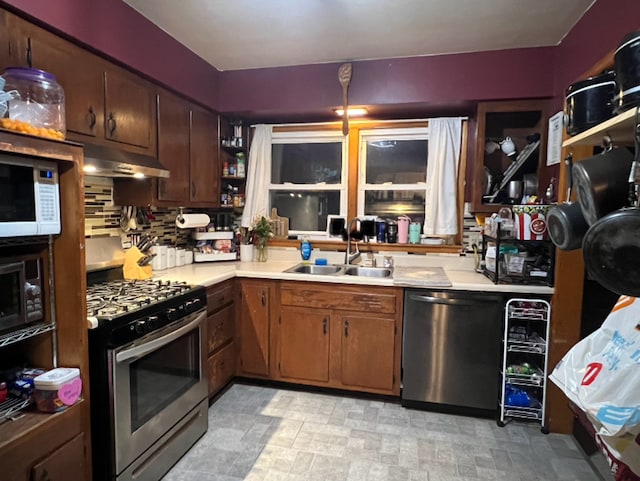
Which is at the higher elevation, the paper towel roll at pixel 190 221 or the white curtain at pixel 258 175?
the white curtain at pixel 258 175

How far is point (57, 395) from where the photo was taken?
1421 mm

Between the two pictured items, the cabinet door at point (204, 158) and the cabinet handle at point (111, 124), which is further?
the cabinet door at point (204, 158)

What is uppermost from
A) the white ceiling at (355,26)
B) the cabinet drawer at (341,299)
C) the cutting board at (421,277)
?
the white ceiling at (355,26)

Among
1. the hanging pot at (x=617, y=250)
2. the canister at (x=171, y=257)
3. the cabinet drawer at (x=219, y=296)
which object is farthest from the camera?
the canister at (x=171, y=257)

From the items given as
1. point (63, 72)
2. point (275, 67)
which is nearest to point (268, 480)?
point (63, 72)

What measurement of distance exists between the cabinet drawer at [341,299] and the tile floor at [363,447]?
68cm

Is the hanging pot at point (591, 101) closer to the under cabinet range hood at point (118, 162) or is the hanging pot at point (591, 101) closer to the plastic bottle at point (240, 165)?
the under cabinet range hood at point (118, 162)

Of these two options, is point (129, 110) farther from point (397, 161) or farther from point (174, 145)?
point (397, 161)

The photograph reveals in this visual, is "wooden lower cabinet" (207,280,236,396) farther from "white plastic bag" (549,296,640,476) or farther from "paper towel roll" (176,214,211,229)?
"white plastic bag" (549,296,640,476)

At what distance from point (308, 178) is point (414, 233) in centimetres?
108

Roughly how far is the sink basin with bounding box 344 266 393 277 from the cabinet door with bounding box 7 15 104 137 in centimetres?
197

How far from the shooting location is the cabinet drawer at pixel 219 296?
255cm

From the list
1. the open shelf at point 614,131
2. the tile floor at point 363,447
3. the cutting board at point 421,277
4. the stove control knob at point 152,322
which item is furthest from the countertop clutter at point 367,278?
the open shelf at point 614,131

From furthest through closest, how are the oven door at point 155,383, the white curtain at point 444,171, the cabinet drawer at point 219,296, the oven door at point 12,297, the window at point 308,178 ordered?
the window at point 308,178 → the white curtain at point 444,171 → the cabinet drawer at point 219,296 → the oven door at point 155,383 → the oven door at point 12,297
